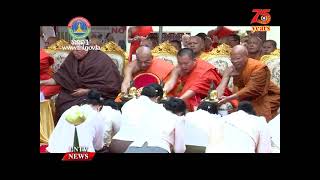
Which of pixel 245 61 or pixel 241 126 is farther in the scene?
pixel 245 61

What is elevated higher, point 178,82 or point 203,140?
point 178,82

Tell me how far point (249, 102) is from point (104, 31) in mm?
1539

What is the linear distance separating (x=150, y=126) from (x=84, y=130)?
0.64 m

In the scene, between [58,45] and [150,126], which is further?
[58,45]

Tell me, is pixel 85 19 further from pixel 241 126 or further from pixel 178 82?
pixel 241 126

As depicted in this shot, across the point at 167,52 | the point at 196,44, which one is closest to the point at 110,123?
the point at 167,52

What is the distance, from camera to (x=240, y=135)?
7.36 m

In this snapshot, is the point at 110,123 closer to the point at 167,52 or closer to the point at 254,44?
the point at 167,52

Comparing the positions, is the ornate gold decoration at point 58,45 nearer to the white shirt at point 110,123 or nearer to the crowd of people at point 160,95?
the crowd of people at point 160,95

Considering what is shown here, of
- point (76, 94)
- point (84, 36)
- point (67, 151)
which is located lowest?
point (67, 151)

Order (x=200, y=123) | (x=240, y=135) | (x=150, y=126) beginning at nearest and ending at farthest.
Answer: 1. (x=240, y=135)
2. (x=150, y=126)
3. (x=200, y=123)

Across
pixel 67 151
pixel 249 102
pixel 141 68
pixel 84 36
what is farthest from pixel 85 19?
pixel 249 102

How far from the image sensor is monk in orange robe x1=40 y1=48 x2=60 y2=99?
25.8ft

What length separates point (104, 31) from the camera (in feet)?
25.5
